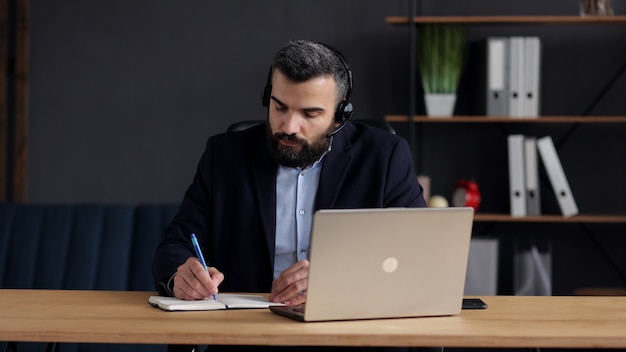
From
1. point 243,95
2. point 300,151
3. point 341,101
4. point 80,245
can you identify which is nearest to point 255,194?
point 300,151

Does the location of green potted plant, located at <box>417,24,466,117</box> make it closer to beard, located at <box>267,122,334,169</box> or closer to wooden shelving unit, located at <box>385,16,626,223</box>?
wooden shelving unit, located at <box>385,16,626,223</box>

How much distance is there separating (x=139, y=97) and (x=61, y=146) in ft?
1.41

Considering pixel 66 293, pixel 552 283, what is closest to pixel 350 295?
pixel 66 293

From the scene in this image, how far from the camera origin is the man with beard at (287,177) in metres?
2.38

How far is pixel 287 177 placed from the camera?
8.34 feet

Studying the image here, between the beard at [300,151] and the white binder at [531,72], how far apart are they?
70.0 inches

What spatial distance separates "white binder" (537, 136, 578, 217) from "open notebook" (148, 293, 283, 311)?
2233mm

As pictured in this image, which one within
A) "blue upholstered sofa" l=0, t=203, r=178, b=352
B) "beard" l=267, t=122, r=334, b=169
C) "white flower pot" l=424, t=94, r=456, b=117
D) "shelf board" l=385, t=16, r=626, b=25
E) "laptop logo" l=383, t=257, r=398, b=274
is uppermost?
"shelf board" l=385, t=16, r=626, b=25

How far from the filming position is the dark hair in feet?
7.74

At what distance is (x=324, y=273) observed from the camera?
178 cm

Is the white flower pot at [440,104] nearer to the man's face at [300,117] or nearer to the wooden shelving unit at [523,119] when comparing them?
the wooden shelving unit at [523,119]

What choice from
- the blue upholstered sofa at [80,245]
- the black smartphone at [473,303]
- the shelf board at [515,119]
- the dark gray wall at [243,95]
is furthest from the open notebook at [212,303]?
the dark gray wall at [243,95]

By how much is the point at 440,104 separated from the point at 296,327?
8.09 feet

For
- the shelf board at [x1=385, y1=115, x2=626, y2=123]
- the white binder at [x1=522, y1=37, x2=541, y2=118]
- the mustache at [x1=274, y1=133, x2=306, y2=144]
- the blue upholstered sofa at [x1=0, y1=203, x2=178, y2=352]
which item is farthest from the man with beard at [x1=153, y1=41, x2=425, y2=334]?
the white binder at [x1=522, y1=37, x2=541, y2=118]
